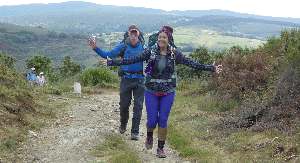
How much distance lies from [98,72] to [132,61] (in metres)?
15.8

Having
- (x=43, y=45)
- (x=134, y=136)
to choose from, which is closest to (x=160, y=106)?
(x=134, y=136)

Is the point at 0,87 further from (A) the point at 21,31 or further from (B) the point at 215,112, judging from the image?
(A) the point at 21,31

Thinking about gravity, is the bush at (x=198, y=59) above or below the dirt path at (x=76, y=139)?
below

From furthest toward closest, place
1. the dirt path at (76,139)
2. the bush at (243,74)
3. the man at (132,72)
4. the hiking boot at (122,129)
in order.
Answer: the bush at (243,74)
the hiking boot at (122,129)
the man at (132,72)
the dirt path at (76,139)

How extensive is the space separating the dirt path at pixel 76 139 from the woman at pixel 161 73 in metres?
0.77

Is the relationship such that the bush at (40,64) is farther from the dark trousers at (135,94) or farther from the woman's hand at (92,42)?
the woman's hand at (92,42)

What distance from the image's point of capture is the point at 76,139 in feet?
34.2

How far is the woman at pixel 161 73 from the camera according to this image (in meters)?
8.88

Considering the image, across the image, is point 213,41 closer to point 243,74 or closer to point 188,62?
point 243,74

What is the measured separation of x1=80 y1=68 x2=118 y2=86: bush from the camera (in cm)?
2458

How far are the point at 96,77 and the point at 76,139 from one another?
14595 mm

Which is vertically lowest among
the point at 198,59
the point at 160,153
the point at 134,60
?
the point at 198,59

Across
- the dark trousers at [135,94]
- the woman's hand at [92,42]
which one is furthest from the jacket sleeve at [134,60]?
the dark trousers at [135,94]

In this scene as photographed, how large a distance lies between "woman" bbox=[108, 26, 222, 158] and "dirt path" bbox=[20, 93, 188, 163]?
77cm
